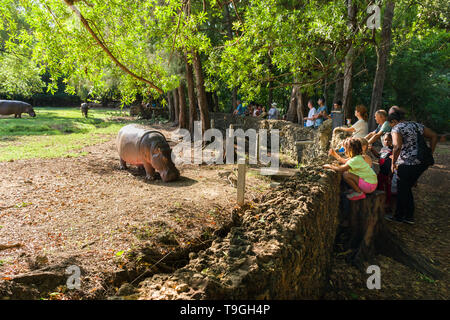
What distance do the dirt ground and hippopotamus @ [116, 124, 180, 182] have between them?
0.34 metres

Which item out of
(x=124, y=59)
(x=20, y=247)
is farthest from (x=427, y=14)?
(x=20, y=247)

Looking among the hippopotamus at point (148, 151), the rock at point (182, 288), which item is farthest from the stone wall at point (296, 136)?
the rock at point (182, 288)

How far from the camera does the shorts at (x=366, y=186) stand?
4.45m

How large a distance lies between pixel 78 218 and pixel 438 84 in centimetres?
2200

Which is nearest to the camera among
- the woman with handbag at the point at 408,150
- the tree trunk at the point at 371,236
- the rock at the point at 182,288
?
the rock at the point at 182,288

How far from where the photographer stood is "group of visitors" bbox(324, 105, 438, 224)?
4.47 m

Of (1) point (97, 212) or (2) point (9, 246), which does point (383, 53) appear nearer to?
(1) point (97, 212)

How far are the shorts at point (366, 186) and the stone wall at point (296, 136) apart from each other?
1.93 meters

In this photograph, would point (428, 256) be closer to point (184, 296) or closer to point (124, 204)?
point (184, 296)

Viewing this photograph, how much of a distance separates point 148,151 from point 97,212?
2.92m

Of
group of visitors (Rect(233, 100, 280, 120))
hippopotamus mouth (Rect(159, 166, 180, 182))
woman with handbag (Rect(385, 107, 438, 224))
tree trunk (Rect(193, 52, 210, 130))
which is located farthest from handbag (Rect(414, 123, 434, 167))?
group of visitors (Rect(233, 100, 280, 120))

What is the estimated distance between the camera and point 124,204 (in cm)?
613

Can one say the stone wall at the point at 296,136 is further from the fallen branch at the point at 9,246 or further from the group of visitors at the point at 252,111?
the fallen branch at the point at 9,246

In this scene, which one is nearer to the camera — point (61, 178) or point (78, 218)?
point (78, 218)
